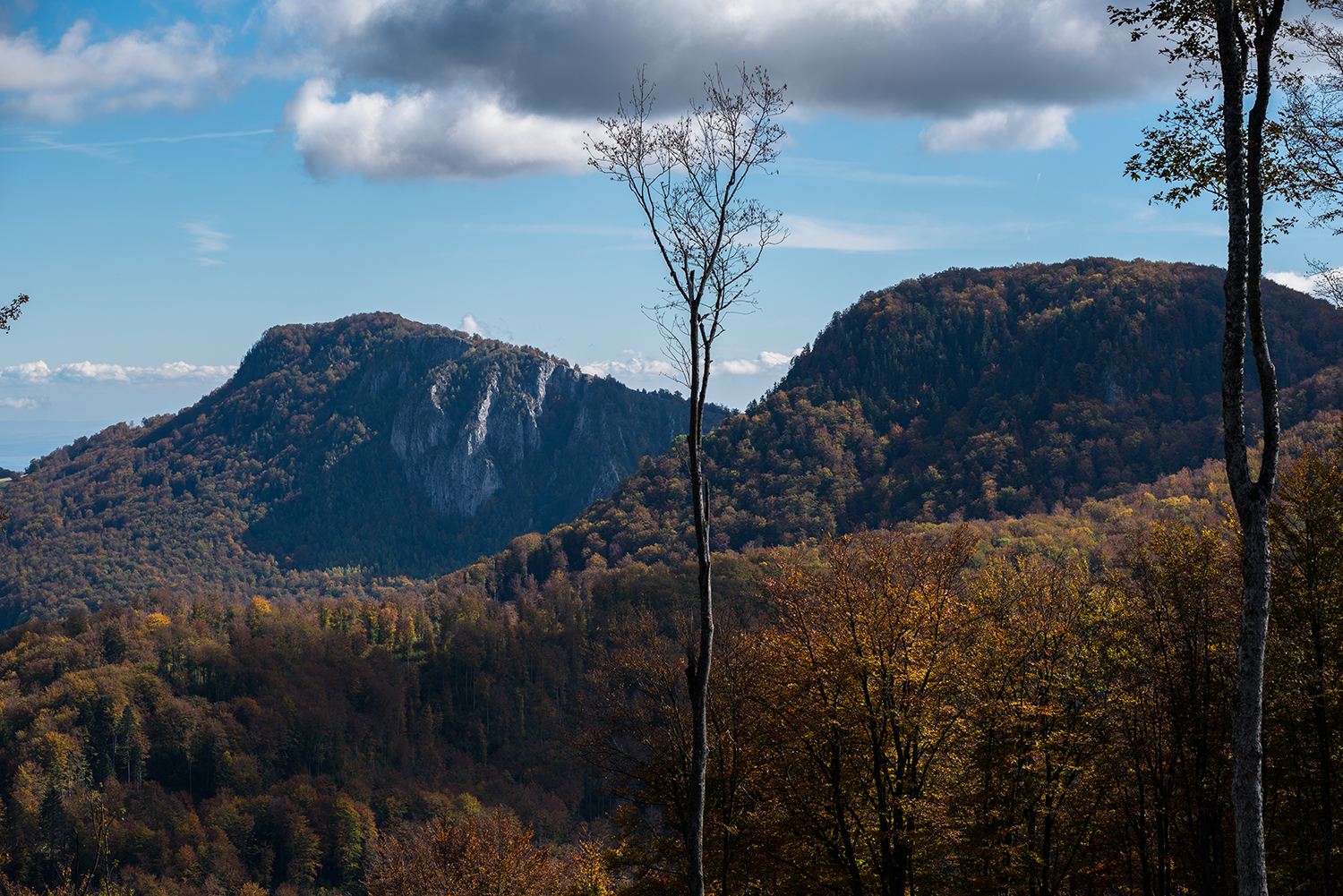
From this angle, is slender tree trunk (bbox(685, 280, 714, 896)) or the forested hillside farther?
the forested hillside

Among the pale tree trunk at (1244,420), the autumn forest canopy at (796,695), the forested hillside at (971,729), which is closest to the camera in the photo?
the pale tree trunk at (1244,420)

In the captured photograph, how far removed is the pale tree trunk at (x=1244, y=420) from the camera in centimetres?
1059

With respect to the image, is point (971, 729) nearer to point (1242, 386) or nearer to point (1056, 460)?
point (1242, 386)

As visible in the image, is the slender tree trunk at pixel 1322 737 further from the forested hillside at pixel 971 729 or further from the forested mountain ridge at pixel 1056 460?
the forested mountain ridge at pixel 1056 460

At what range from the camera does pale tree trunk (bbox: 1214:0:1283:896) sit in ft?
34.8

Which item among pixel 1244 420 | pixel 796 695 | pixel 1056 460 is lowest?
pixel 796 695

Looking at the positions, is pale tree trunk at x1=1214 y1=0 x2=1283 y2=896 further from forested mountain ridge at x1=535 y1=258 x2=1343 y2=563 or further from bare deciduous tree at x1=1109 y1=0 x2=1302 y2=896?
forested mountain ridge at x1=535 y1=258 x2=1343 y2=563

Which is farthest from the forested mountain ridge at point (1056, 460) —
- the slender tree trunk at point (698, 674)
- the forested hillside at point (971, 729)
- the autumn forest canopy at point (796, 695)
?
the slender tree trunk at point (698, 674)

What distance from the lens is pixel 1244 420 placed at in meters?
10.9

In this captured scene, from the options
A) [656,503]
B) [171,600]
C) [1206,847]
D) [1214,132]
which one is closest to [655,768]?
[1206,847]

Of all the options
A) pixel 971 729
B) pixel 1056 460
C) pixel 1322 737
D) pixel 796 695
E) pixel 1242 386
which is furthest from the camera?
pixel 1056 460

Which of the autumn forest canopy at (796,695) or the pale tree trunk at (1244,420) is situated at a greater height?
the pale tree trunk at (1244,420)

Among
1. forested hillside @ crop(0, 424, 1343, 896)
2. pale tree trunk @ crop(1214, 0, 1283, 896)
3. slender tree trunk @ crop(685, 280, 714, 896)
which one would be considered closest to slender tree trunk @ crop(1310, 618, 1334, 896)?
forested hillside @ crop(0, 424, 1343, 896)

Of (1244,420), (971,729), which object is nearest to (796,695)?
(971,729)
